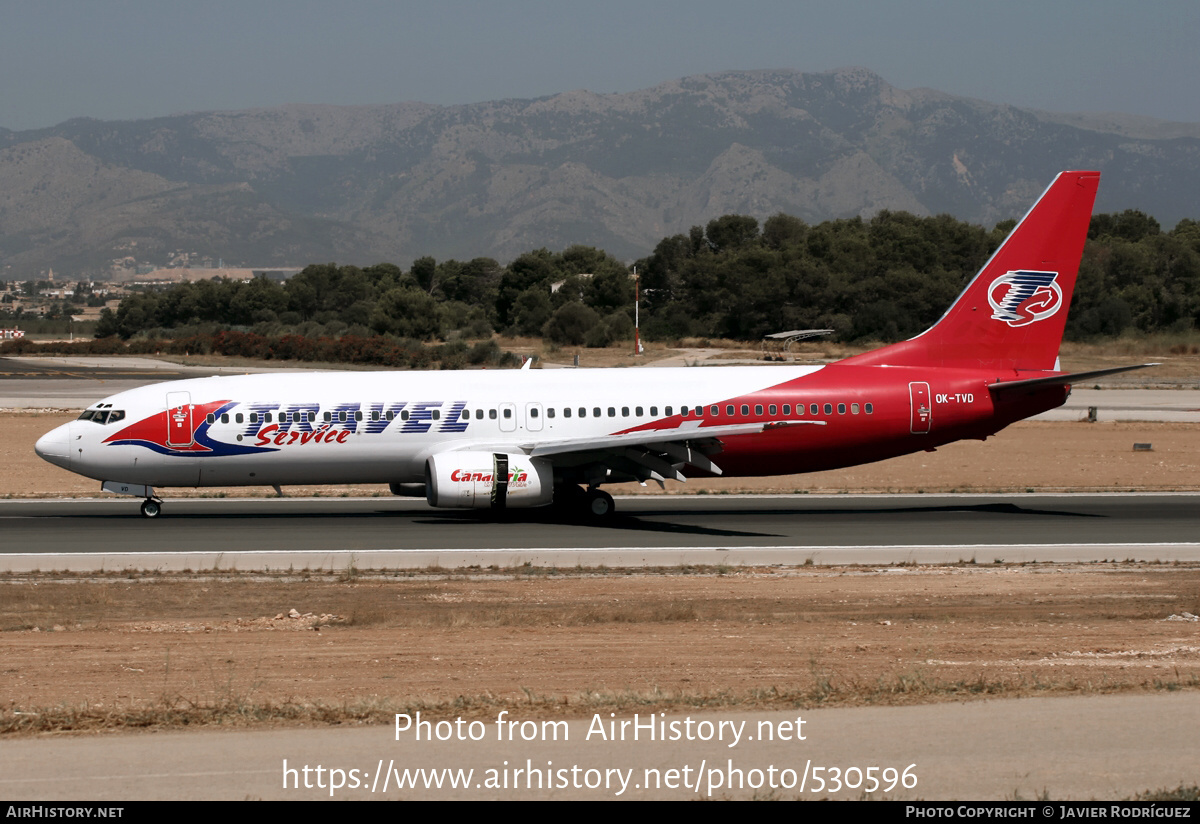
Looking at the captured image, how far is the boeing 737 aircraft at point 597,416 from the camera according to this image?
1160 inches

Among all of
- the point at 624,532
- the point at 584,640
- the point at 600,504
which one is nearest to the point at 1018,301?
the point at 600,504

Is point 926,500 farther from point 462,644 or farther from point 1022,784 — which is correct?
point 1022,784

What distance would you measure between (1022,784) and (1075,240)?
2537cm

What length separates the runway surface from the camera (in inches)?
973

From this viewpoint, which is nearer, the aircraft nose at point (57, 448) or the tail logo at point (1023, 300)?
the aircraft nose at point (57, 448)

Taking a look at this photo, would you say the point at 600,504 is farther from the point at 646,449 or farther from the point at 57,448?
the point at 57,448

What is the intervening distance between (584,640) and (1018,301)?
19.8 m

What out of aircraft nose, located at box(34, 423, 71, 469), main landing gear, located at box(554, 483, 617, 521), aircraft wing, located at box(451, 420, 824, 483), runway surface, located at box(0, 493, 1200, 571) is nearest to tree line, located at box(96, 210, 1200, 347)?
runway surface, located at box(0, 493, 1200, 571)

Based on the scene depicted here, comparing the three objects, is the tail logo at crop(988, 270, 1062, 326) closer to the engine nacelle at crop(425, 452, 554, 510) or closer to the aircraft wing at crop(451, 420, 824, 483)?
the aircraft wing at crop(451, 420, 824, 483)

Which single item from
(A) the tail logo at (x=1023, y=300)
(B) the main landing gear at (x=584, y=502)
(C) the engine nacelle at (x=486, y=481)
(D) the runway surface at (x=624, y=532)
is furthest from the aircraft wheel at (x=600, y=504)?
(A) the tail logo at (x=1023, y=300)

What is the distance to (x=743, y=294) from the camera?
390 feet

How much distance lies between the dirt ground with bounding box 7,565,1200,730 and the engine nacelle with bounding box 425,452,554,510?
4.76m

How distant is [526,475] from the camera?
2861 centimetres

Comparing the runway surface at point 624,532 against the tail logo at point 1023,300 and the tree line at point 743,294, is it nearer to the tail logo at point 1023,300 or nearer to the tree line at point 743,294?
the tail logo at point 1023,300
